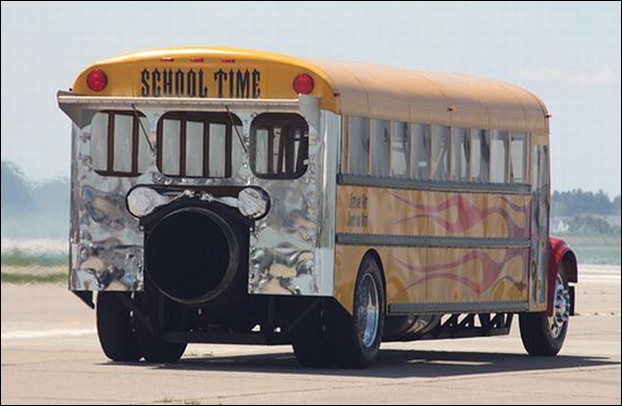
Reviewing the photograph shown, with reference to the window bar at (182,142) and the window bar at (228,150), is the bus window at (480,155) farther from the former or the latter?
the window bar at (182,142)

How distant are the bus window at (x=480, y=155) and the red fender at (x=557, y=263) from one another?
1.82 metres

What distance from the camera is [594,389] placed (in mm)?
19312

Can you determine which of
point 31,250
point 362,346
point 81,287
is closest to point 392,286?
point 362,346

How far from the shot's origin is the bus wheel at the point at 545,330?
81.3ft

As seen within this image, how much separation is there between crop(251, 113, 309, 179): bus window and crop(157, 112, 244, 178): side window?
15cm

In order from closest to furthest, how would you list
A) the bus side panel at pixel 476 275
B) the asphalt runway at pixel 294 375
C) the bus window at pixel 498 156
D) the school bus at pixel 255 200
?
1. the asphalt runway at pixel 294 375
2. the school bus at pixel 255 200
3. the bus side panel at pixel 476 275
4. the bus window at pixel 498 156

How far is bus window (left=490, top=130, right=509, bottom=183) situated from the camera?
2359 centimetres

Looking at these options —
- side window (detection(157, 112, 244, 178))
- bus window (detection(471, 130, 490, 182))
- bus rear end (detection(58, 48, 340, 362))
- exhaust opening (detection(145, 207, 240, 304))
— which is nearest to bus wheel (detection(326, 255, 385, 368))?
bus rear end (detection(58, 48, 340, 362))

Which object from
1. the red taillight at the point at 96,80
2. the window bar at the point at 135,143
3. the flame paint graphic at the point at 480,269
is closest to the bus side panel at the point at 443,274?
the flame paint graphic at the point at 480,269

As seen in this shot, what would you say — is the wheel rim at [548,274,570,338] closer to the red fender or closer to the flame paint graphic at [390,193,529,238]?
the red fender

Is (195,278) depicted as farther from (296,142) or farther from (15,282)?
(15,282)

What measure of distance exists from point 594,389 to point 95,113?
5.18 meters

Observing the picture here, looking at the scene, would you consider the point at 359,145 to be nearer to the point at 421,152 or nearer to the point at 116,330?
the point at 421,152

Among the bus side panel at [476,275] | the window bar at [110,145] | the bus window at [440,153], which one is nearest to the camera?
the window bar at [110,145]
